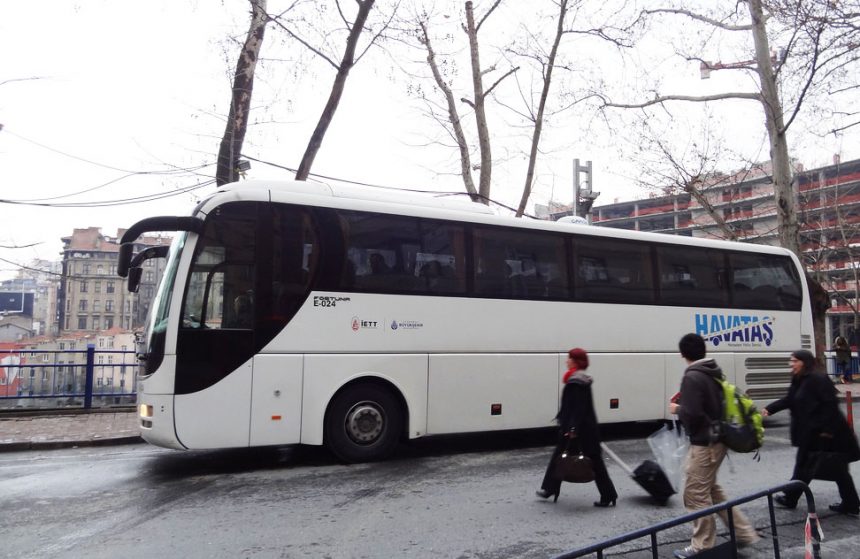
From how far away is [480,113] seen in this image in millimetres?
17969

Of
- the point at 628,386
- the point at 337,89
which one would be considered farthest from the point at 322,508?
the point at 337,89

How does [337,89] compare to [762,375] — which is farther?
[337,89]

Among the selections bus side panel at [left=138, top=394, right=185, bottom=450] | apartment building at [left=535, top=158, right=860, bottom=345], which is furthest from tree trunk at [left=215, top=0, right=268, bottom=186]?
apartment building at [left=535, top=158, right=860, bottom=345]

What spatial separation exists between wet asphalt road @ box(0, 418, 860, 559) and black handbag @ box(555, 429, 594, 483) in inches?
12.4

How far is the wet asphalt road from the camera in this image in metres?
5.06

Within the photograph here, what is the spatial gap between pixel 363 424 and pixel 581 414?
10.2 feet

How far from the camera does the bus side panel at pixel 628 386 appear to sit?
10.1 metres

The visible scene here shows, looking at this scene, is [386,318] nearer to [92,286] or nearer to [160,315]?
[160,315]

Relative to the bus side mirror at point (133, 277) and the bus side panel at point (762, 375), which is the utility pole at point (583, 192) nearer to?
the bus side panel at point (762, 375)

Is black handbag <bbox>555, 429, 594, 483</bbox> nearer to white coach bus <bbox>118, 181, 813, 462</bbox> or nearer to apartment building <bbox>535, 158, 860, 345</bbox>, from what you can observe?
white coach bus <bbox>118, 181, 813, 462</bbox>

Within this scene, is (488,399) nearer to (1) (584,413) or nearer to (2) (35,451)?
(1) (584,413)

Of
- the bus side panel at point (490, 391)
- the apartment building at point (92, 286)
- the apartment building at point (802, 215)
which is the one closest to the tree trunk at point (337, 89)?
the bus side panel at point (490, 391)

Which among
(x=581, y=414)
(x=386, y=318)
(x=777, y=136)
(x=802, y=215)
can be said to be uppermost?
(x=802, y=215)

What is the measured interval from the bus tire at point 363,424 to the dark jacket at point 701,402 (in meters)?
4.24
